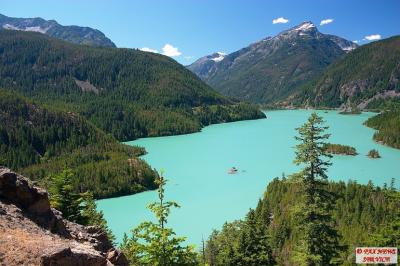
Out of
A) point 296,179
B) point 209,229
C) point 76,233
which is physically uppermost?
point 296,179

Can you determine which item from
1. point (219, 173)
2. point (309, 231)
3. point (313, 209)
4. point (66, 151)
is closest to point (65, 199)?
point (309, 231)

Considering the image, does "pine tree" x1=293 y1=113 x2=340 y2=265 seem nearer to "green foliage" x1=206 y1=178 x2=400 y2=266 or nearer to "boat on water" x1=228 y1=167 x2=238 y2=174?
"green foliage" x1=206 y1=178 x2=400 y2=266

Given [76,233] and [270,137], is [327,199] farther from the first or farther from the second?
[270,137]

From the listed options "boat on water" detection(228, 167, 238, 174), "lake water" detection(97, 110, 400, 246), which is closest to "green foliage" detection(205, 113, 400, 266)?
"lake water" detection(97, 110, 400, 246)

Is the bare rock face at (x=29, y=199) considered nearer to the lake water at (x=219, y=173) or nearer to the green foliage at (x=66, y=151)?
the lake water at (x=219, y=173)

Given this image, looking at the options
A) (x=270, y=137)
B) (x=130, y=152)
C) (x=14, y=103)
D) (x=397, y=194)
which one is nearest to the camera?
(x=397, y=194)

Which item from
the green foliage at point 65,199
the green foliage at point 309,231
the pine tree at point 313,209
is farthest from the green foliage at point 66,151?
the pine tree at point 313,209

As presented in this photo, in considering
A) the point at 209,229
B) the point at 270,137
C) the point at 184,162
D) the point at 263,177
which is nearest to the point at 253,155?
the point at 184,162
